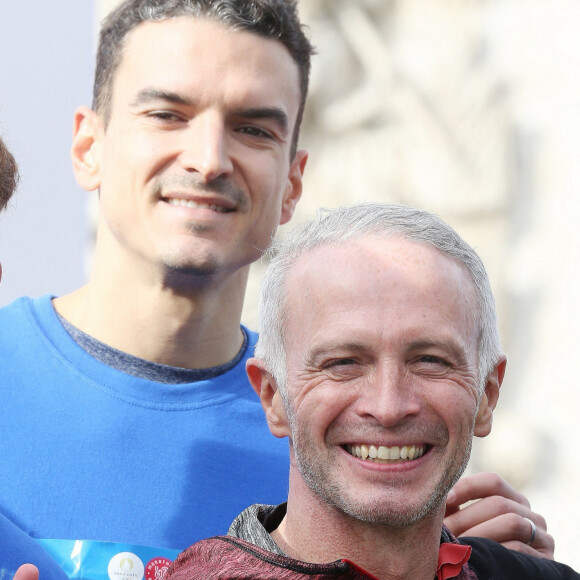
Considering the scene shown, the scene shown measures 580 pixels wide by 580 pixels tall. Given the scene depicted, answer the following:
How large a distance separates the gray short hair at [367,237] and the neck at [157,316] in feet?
2.80

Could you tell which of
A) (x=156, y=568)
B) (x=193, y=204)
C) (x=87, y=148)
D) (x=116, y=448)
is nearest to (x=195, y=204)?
(x=193, y=204)

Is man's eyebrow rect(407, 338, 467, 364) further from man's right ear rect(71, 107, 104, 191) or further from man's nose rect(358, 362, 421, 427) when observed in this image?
man's right ear rect(71, 107, 104, 191)

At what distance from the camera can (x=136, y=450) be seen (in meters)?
3.05

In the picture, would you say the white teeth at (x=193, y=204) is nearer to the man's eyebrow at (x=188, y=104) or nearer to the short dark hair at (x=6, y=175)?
the man's eyebrow at (x=188, y=104)

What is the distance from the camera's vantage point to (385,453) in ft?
7.22

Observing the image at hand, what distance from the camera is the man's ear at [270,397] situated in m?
2.37

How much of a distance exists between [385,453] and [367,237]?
46 centimetres

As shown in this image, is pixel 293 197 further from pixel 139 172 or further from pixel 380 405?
pixel 380 405

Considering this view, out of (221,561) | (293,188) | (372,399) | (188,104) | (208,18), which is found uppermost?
(208,18)

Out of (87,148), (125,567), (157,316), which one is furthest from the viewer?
(87,148)

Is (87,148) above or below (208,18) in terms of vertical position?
below

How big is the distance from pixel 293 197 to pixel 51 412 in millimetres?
1165

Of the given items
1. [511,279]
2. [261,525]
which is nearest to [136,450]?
[261,525]

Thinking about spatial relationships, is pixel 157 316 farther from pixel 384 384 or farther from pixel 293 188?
pixel 384 384
